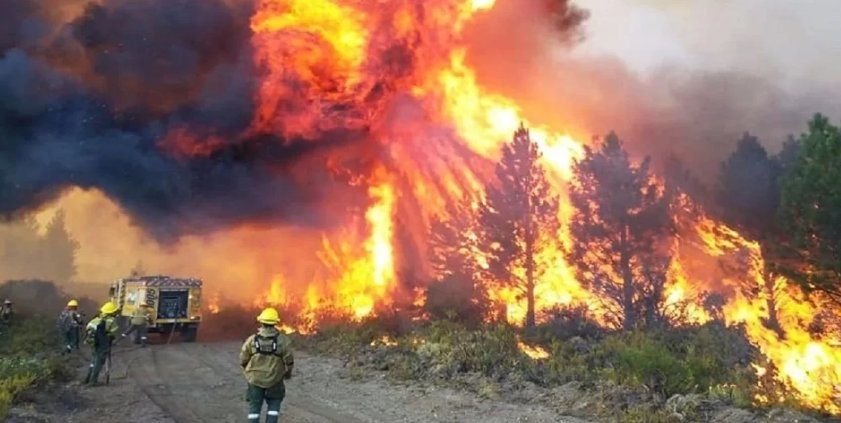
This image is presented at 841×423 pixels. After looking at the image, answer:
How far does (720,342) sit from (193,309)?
2417cm

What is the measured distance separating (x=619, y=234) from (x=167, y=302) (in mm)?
22352

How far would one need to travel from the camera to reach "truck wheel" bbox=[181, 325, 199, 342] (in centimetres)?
2916

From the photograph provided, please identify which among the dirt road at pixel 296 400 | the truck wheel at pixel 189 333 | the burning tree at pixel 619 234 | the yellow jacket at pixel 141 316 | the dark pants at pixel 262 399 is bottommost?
the dirt road at pixel 296 400

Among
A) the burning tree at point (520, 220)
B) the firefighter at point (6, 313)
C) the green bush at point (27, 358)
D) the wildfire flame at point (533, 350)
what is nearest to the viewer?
the green bush at point (27, 358)

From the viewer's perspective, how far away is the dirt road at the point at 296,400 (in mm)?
12344

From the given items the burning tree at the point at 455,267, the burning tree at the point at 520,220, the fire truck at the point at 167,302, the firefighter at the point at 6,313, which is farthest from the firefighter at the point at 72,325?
the burning tree at the point at 520,220

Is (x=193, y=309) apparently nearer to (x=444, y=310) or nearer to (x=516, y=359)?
(x=444, y=310)

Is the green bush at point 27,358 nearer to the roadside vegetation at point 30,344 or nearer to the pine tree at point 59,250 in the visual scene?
the roadside vegetation at point 30,344

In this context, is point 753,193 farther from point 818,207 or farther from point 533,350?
point 533,350

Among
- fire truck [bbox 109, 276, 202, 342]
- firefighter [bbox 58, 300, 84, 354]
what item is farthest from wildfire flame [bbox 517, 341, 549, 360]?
fire truck [bbox 109, 276, 202, 342]

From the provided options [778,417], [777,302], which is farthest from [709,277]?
[778,417]

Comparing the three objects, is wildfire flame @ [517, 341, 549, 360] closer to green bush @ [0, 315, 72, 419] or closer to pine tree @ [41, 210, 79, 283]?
green bush @ [0, 315, 72, 419]

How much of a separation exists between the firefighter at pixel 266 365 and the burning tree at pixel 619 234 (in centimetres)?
1887

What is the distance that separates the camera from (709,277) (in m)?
29.2
